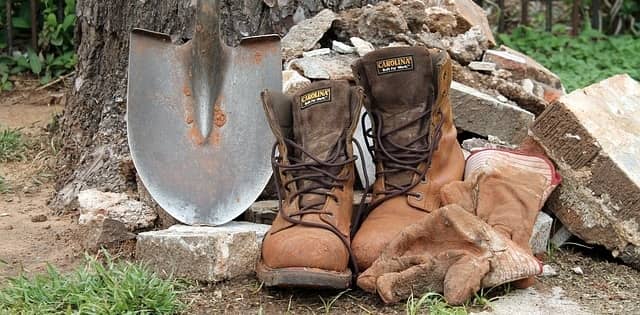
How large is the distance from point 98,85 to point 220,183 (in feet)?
3.14

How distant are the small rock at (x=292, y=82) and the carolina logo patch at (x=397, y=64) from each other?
0.43 m

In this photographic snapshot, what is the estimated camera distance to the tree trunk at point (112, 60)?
3453mm

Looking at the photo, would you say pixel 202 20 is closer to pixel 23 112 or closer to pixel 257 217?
pixel 257 217

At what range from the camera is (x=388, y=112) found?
2.85 metres

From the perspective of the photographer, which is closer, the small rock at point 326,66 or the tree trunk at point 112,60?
the small rock at point 326,66

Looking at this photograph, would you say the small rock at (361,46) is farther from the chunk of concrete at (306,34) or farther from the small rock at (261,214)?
the small rock at (261,214)

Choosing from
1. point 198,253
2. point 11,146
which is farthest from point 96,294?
point 11,146

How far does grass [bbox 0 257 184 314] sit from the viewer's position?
245 centimetres

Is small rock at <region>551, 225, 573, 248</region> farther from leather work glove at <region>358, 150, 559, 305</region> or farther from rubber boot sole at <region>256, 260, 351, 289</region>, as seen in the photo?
rubber boot sole at <region>256, 260, 351, 289</region>

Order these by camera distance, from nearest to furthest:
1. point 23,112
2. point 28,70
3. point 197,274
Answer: point 197,274 < point 23,112 < point 28,70

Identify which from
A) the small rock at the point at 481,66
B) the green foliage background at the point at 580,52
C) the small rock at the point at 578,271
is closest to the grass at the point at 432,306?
the small rock at the point at 578,271

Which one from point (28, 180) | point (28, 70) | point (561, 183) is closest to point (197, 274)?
point (561, 183)

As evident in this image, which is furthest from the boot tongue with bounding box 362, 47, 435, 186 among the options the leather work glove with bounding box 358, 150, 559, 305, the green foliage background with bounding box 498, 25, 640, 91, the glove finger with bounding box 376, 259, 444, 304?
the green foliage background with bounding box 498, 25, 640, 91

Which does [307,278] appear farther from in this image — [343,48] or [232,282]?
[343,48]
